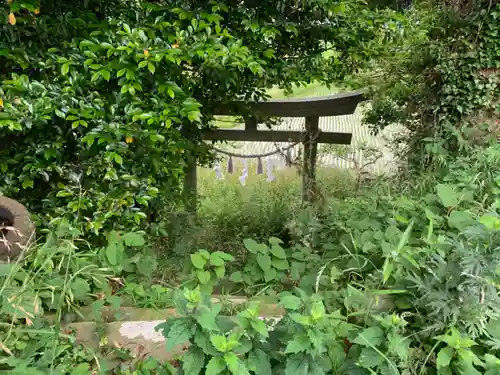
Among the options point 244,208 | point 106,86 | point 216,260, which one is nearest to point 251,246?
point 216,260

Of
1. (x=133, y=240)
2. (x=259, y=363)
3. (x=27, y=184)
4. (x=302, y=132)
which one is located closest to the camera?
(x=259, y=363)

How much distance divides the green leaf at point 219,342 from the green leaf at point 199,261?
907 millimetres

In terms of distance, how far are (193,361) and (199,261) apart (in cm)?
90

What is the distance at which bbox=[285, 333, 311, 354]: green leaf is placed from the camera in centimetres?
125

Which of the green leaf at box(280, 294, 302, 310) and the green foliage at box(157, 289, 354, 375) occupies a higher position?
the green leaf at box(280, 294, 302, 310)

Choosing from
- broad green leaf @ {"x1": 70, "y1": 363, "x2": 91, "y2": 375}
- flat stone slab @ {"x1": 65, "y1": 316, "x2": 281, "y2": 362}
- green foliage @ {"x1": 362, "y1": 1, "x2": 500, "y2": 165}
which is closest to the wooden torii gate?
green foliage @ {"x1": 362, "y1": 1, "x2": 500, "y2": 165}

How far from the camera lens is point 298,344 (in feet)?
4.12

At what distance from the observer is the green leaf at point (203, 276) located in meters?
2.18

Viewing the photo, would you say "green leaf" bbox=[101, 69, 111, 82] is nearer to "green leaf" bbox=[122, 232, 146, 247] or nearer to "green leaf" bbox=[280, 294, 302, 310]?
"green leaf" bbox=[122, 232, 146, 247]

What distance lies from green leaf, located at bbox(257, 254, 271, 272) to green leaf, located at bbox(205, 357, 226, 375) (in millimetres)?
1115

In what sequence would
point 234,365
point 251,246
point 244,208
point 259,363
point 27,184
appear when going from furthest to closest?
point 244,208 < point 27,184 < point 251,246 < point 259,363 < point 234,365

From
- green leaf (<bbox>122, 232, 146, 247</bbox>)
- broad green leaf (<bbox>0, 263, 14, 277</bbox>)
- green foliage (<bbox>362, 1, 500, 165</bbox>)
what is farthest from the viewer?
green foliage (<bbox>362, 1, 500, 165</bbox>)

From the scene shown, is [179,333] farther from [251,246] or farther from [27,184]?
[27,184]

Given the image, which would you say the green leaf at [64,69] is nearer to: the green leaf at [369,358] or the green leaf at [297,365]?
the green leaf at [297,365]
